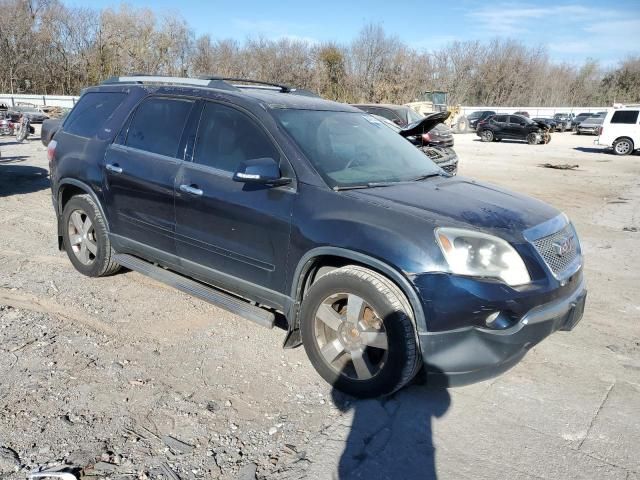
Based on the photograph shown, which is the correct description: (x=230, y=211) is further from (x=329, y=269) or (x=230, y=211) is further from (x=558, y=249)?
(x=558, y=249)

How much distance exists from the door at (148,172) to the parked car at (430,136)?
6.24 ft

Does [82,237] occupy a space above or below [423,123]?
below

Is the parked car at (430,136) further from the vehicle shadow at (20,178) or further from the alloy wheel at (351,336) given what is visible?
the vehicle shadow at (20,178)

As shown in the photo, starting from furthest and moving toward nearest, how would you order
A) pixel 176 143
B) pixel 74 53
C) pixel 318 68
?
pixel 318 68
pixel 74 53
pixel 176 143

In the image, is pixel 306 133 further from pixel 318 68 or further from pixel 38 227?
pixel 318 68

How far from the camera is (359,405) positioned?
3252mm

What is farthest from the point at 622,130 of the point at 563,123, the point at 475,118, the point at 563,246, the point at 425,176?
the point at 563,246

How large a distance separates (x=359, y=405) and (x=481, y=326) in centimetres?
89

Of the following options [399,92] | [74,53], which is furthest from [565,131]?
[74,53]

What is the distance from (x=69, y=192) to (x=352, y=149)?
3.04 m

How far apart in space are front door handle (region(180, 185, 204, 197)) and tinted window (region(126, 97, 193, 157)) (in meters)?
0.34

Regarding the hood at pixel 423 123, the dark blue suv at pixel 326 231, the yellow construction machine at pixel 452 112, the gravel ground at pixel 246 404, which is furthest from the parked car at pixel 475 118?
the dark blue suv at pixel 326 231

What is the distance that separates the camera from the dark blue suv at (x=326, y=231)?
3.01 m

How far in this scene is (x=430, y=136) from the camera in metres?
14.1
